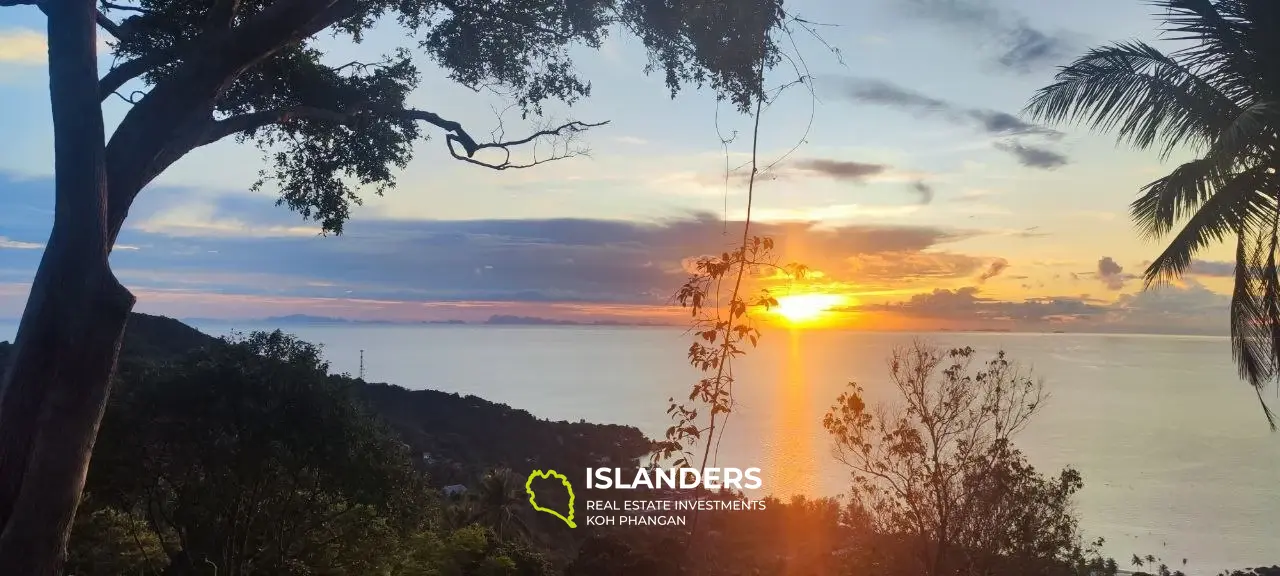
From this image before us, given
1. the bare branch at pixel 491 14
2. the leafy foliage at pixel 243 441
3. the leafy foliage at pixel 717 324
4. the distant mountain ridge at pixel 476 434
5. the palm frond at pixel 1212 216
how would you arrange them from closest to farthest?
the leafy foliage at pixel 717 324, the bare branch at pixel 491 14, the palm frond at pixel 1212 216, the leafy foliage at pixel 243 441, the distant mountain ridge at pixel 476 434

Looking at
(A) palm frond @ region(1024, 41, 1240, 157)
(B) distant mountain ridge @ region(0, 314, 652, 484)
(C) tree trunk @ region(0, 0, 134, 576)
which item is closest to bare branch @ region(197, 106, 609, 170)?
(C) tree trunk @ region(0, 0, 134, 576)

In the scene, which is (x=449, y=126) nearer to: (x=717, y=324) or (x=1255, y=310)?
(x=717, y=324)

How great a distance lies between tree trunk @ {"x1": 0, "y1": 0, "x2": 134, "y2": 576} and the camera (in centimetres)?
216

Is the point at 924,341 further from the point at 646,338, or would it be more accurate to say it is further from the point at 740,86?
the point at 646,338

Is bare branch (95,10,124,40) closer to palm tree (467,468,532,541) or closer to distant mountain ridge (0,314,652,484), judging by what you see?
palm tree (467,468,532,541)

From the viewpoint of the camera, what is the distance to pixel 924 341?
9133 mm

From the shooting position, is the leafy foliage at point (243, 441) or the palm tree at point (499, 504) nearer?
the leafy foliage at point (243, 441)

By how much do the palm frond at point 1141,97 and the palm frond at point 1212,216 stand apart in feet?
1.18

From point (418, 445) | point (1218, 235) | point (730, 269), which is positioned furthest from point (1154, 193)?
point (418, 445)

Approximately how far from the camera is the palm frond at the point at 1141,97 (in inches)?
211

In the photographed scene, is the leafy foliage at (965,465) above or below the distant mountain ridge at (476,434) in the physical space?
above

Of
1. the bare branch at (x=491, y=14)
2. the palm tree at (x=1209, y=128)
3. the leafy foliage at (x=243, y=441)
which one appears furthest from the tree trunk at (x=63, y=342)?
the palm tree at (x=1209, y=128)

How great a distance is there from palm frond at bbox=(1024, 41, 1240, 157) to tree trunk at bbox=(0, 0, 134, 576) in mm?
6187

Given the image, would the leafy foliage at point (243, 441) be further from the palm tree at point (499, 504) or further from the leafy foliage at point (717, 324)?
the palm tree at point (499, 504)
